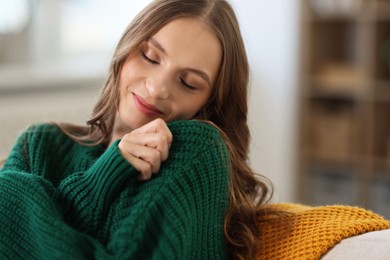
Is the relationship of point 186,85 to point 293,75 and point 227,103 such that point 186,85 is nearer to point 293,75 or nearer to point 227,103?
point 227,103

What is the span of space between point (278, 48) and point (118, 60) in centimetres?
247

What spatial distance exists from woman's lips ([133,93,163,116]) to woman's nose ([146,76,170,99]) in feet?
0.08

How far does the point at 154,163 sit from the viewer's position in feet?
3.50

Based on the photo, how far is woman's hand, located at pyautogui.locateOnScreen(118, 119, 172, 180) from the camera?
106 centimetres

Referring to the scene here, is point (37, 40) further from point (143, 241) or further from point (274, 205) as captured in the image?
point (143, 241)

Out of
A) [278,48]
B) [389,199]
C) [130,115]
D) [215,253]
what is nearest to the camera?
[215,253]

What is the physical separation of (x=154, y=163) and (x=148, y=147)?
0.03m

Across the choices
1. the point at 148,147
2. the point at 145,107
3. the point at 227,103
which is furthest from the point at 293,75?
the point at 148,147

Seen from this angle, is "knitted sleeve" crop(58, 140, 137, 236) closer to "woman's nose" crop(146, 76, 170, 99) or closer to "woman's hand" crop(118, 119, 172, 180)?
"woman's hand" crop(118, 119, 172, 180)

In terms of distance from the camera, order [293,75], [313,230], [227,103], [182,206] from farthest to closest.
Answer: [293,75] < [227,103] < [313,230] < [182,206]

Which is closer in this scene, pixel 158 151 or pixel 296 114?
pixel 158 151

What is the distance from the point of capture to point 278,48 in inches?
143

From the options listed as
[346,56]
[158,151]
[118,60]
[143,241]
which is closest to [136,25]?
[118,60]

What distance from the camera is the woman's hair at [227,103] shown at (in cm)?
120
